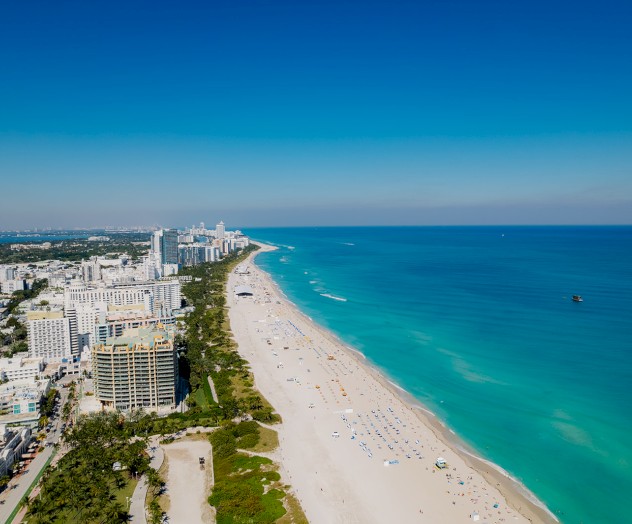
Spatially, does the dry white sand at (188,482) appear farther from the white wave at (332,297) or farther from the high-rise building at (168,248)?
the high-rise building at (168,248)

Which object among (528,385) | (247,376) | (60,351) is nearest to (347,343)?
(247,376)

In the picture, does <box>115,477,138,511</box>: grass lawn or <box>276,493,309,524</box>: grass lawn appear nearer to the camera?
<box>276,493,309,524</box>: grass lawn

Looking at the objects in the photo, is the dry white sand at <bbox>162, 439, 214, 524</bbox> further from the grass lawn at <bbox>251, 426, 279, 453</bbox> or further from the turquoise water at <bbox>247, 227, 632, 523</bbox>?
the turquoise water at <bbox>247, 227, 632, 523</bbox>

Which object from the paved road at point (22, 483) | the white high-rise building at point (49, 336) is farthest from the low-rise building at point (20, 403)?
the white high-rise building at point (49, 336)

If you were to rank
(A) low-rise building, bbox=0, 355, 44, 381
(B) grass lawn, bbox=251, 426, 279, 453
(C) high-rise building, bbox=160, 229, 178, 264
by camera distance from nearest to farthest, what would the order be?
(B) grass lawn, bbox=251, 426, 279, 453 < (A) low-rise building, bbox=0, 355, 44, 381 < (C) high-rise building, bbox=160, 229, 178, 264

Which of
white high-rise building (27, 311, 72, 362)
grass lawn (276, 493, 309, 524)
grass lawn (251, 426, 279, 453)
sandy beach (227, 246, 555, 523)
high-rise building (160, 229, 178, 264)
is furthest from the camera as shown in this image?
high-rise building (160, 229, 178, 264)

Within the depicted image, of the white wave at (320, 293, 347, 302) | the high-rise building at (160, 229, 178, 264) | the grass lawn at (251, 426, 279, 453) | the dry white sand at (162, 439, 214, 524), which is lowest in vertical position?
the dry white sand at (162, 439, 214, 524)

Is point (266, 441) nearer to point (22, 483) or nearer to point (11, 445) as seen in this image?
point (22, 483)

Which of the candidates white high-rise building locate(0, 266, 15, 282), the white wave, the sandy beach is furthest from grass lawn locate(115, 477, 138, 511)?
white high-rise building locate(0, 266, 15, 282)
